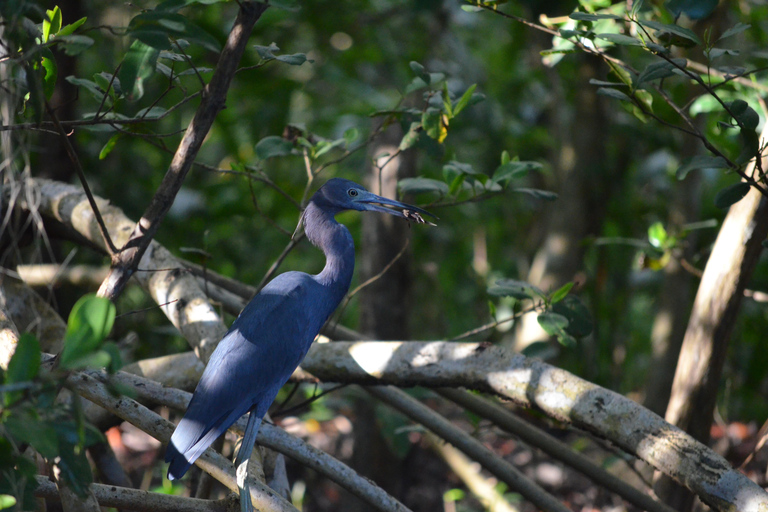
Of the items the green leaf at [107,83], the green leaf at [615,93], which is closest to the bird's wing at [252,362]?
the green leaf at [107,83]

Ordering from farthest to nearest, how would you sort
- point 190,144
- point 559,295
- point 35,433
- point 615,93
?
point 559,295 → point 615,93 → point 190,144 → point 35,433

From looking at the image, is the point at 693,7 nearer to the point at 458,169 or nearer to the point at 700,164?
the point at 700,164

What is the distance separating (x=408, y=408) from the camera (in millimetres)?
2424

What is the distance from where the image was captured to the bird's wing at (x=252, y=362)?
173cm

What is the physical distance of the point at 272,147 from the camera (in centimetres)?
218

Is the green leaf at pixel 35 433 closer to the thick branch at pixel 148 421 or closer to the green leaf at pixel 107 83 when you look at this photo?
the thick branch at pixel 148 421

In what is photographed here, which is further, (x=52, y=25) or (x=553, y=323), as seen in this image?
(x=553, y=323)

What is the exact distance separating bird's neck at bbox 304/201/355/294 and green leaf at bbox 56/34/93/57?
1.06 meters

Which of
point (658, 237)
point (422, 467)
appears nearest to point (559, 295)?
point (658, 237)

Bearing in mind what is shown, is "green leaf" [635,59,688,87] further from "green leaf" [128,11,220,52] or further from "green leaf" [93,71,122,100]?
"green leaf" [93,71,122,100]

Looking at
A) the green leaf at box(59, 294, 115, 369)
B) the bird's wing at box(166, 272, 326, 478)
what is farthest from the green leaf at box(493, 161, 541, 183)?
the green leaf at box(59, 294, 115, 369)

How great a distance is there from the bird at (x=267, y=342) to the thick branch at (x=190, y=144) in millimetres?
406

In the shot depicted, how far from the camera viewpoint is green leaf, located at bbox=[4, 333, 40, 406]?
0.99m

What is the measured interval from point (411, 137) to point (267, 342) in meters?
0.81
